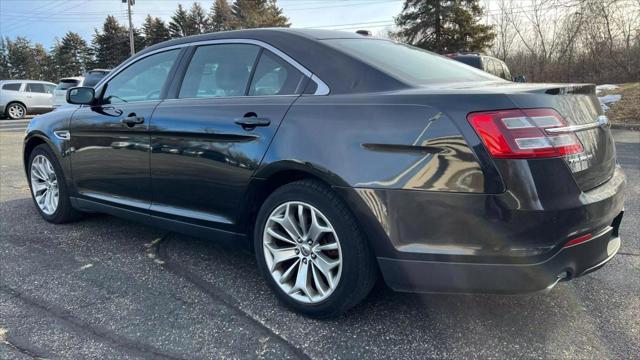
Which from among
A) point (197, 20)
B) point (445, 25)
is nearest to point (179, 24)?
point (197, 20)

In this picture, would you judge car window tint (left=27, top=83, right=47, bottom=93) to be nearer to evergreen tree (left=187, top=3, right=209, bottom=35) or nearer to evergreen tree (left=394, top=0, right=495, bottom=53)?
evergreen tree (left=394, top=0, right=495, bottom=53)

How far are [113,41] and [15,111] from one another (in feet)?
143

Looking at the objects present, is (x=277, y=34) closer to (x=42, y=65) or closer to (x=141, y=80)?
(x=141, y=80)

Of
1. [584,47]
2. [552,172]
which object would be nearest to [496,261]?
[552,172]

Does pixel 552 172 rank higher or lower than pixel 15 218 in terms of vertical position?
higher

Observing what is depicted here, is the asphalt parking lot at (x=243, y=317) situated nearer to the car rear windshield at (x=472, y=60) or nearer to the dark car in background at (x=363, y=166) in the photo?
the dark car in background at (x=363, y=166)

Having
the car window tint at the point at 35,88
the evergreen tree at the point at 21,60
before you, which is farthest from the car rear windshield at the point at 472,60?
the evergreen tree at the point at 21,60

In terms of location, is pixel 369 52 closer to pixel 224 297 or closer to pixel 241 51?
pixel 241 51

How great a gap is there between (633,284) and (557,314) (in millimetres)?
756

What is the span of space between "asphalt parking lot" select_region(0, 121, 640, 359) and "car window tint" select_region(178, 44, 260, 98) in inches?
47.4

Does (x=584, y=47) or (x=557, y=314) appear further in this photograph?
(x=584, y=47)

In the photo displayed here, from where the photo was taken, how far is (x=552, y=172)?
81.7 inches

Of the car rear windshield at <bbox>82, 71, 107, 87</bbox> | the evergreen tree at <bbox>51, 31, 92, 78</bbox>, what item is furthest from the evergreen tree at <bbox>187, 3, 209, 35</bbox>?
the car rear windshield at <bbox>82, 71, 107, 87</bbox>

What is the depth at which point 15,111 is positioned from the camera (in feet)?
64.7
